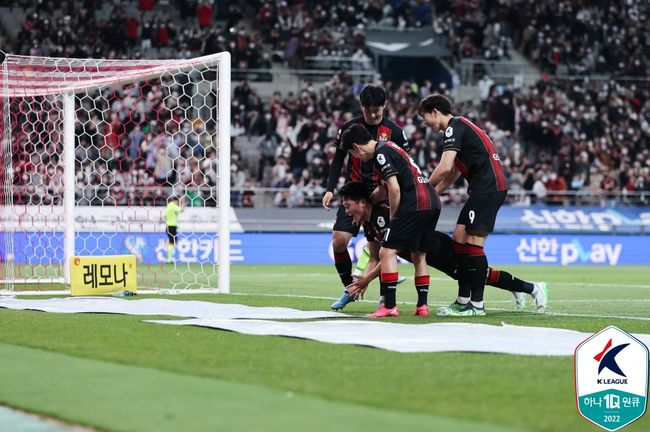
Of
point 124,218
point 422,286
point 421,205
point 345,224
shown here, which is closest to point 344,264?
point 345,224

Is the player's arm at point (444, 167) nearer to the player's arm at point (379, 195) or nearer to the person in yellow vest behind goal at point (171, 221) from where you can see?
the player's arm at point (379, 195)

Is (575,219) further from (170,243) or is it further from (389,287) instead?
(389,287)

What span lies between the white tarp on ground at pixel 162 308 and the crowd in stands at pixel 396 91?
49.0ft

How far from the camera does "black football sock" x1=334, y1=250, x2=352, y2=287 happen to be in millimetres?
12359

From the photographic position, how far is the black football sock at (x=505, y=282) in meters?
11.5

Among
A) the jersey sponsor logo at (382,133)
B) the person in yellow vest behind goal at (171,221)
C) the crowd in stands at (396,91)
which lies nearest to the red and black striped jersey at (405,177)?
the jersey sponsor logo at (382,133)

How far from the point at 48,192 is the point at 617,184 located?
17969 mm

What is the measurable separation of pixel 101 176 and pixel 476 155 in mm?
16000

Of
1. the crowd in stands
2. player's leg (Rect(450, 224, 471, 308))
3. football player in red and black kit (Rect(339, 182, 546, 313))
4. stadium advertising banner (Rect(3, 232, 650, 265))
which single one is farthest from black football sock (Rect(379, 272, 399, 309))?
the crowd in stands

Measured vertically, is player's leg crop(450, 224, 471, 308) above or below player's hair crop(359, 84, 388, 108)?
below

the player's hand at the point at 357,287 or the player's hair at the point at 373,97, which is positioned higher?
the player's hair at the point at 373,97

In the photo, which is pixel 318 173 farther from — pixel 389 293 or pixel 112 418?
pixel 112 418

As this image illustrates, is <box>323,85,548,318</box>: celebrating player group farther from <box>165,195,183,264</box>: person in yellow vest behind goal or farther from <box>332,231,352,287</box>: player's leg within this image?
<box>165,195,183,264</box>: person in yellow vest behind goal

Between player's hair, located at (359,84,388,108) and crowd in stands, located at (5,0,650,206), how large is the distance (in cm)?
1681
